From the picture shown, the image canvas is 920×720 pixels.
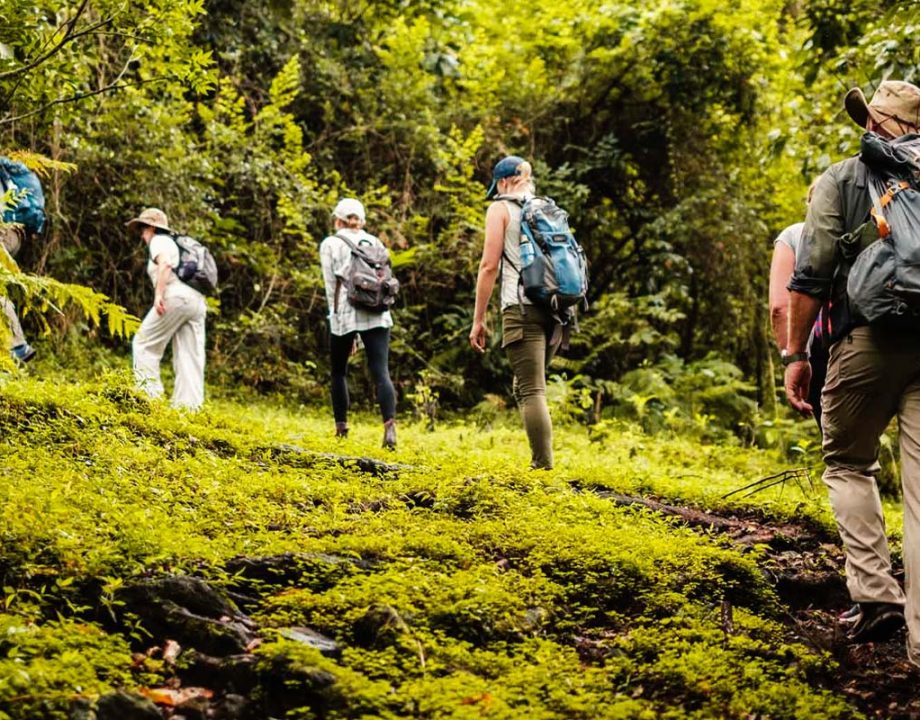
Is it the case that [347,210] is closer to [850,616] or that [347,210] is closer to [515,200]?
[515,200]

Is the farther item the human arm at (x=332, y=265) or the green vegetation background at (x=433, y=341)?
the human arm at (x=332, y=265)

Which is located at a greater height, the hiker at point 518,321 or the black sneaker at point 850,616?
the hiker at point 518,321

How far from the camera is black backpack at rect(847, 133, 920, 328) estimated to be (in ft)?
13.2

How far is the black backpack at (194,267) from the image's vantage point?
379 inches

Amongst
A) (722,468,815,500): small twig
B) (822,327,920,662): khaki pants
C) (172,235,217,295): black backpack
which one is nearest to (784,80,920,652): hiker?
(822,327,920,662): khaki pants

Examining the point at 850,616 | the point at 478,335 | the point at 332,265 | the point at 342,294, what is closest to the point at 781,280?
the point at 850,616

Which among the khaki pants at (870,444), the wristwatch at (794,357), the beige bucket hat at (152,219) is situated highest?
the beige bucket hat at (152,219)

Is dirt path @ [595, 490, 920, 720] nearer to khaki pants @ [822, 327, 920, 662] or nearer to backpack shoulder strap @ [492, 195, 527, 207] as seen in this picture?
khaki pants @ [822, 327, 920, 662]

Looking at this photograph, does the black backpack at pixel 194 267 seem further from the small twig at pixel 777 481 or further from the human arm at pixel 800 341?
the human arm at pixel 800 341

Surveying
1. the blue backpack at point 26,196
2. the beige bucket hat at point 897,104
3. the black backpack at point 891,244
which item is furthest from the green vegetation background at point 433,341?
the beige bucket hat at point 897,104

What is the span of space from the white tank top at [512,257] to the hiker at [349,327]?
6.03ft

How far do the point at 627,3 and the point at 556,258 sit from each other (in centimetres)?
1114

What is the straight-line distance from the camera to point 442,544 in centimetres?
494

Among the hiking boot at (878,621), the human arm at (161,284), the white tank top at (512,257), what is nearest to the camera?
the hiking boot at (878,621)
